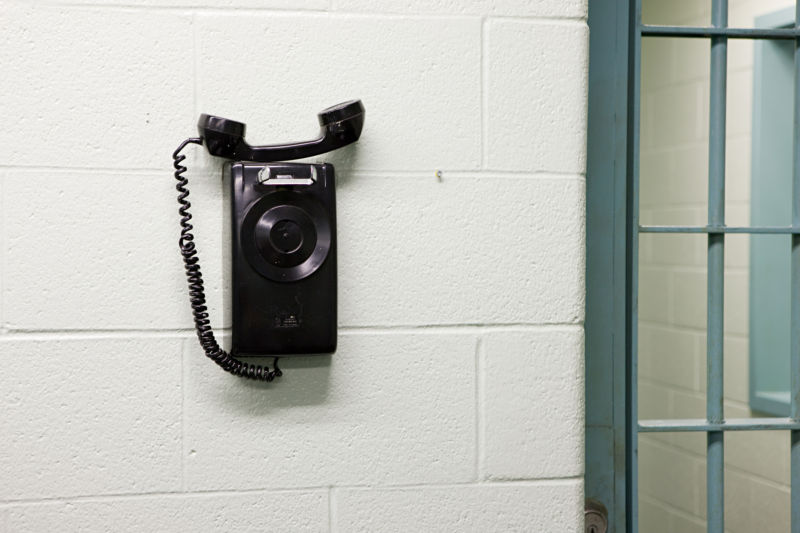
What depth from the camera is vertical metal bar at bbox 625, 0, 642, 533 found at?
53.4 inches

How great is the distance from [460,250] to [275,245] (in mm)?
328

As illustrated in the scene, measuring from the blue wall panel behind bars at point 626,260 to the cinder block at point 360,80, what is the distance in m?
0.31

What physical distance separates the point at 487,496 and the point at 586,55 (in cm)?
82

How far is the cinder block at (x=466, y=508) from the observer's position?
120 centimetres

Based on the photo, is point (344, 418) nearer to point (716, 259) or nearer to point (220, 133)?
point (220, 133)

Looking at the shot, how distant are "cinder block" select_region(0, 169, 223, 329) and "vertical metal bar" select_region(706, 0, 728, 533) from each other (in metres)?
0.96

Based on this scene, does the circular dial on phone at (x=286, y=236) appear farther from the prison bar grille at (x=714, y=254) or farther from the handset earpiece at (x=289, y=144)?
the prison bar grille at (x=714, y=254)

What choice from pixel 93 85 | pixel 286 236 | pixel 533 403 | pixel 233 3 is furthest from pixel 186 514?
pixel 233 3

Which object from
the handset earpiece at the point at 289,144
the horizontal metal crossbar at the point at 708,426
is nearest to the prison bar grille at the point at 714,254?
the horizontal metal crossbar at the point at 708,426

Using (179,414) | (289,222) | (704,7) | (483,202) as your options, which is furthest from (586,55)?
(704,7)

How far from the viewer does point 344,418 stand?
1.20 m

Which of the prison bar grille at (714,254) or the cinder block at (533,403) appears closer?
the cinder block at (533,403)

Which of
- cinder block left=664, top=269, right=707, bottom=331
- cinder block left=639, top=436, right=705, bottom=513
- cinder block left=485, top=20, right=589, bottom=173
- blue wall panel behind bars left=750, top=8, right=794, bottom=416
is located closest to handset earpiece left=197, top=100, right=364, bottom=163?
cinder block left=485, top=20, right=589, bottom=173

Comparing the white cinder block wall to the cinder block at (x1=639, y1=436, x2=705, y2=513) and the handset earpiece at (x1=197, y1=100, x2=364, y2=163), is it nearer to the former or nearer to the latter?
the handset earpiece at (x1=197, y1=100, x2=364, y2=163)
